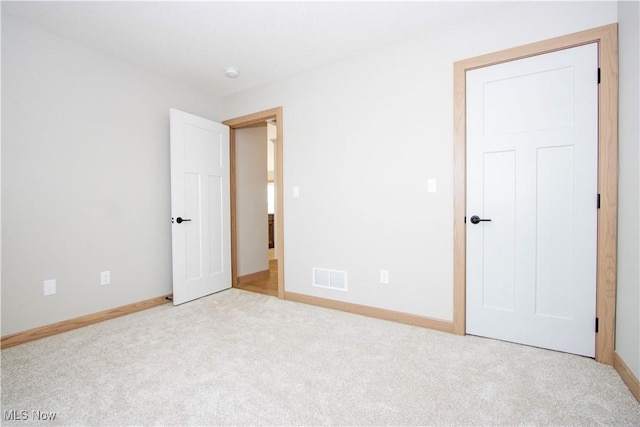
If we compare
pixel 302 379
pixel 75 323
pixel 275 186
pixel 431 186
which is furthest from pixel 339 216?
pixel 75 323

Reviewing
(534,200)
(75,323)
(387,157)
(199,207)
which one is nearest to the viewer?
(534,200)

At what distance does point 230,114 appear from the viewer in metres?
3.67

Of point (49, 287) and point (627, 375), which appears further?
point (49, 287)


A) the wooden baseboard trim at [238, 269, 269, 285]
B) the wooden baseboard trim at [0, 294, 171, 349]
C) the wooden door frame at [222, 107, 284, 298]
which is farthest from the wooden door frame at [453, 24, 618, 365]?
the wooden baseboard trim at [0, 294, 171, 349]

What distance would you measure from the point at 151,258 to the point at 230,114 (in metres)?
1.92

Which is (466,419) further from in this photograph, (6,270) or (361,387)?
(6,270)

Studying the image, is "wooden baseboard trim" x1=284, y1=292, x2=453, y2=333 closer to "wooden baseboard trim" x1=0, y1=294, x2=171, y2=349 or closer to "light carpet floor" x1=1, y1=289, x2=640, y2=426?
"light carpet floor" x1=1, y1=289, x2=640, y2=426

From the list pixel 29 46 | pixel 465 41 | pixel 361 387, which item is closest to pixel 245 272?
pixel 361 387

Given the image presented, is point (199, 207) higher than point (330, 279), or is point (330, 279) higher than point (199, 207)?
point (199, 207)

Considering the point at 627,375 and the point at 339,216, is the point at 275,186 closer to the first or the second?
the point at 339,216

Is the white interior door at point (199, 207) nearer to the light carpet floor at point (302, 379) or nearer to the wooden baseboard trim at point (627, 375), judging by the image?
the light carpet floor at point (302, 379)

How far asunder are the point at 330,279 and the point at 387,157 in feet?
4.23

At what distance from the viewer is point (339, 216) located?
285cm

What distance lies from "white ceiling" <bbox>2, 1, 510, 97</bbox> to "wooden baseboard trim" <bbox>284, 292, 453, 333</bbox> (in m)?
2.31
